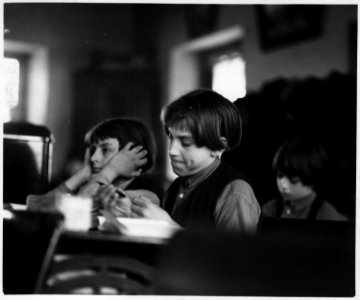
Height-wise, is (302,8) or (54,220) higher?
(302,8)

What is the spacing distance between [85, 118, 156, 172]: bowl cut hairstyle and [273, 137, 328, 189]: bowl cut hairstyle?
0.23 m

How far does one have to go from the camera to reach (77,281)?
0.96 meters

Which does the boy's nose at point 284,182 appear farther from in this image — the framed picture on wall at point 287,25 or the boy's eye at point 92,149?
the boy's eye at point 92,149

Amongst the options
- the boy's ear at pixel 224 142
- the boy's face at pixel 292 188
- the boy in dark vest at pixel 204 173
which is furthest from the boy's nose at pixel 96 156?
the boy's face at pixel 292 188

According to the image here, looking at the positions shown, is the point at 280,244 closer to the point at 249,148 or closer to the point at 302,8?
the point at 249,148

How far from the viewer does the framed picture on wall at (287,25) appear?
1003 millimetres

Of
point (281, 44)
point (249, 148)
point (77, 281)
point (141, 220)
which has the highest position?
point (281, 44)

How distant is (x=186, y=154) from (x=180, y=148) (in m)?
0.02

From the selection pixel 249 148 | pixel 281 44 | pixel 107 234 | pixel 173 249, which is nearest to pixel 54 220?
pixel 107 234

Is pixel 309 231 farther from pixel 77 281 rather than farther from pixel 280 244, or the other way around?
pixel 77 281

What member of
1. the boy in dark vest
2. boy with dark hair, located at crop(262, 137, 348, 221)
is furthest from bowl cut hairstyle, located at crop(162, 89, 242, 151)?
boy with dark hair, located at crop(262, 137, 348, 221)

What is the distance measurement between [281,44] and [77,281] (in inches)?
22.5

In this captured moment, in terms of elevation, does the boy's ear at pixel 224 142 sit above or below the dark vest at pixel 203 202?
above

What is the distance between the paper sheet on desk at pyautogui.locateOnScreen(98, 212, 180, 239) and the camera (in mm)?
960
